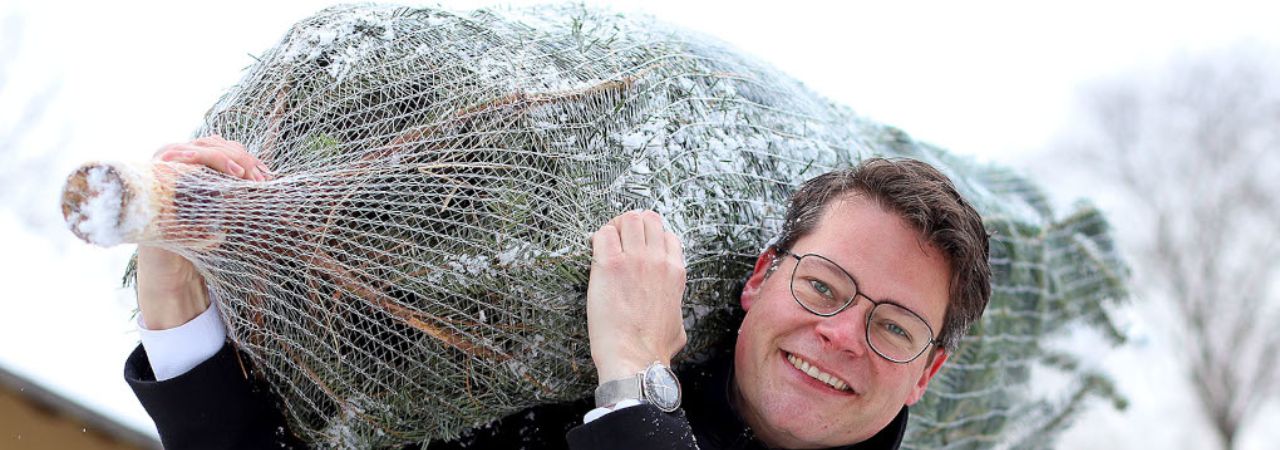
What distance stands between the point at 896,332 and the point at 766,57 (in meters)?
1.44

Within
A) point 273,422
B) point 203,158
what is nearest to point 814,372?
point 273,422

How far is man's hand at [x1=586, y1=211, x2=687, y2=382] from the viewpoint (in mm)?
1283

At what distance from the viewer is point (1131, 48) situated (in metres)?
6.87

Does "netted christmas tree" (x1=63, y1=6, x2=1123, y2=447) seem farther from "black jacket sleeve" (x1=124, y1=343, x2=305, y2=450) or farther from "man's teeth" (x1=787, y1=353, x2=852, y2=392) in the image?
"man's teeth" (x1=787, y1=353, x2=852, y2=392)

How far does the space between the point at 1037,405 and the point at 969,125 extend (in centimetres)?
415

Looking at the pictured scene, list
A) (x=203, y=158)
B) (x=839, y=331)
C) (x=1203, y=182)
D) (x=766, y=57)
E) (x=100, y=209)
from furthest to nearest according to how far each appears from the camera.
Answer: (x=1203, y=182) < (x=766, y=57) < (x=839, y=331) < (x=203, y=158) < (x=100, y=209)

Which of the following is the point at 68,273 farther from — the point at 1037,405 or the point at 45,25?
the point at 1037,405

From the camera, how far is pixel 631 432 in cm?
124

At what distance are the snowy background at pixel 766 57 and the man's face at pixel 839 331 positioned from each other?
60 cm

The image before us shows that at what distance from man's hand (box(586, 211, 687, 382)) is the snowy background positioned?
626 millimetres

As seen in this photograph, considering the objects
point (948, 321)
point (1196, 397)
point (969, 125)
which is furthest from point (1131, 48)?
point (948, 321)

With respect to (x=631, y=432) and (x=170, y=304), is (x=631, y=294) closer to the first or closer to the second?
(x=631, y=432)

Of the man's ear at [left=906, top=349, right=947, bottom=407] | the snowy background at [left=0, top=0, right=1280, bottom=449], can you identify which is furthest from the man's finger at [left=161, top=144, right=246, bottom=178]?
the man's ear at [left=906, top=349, right=947, bottom=407]

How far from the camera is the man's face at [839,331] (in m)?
1.43
